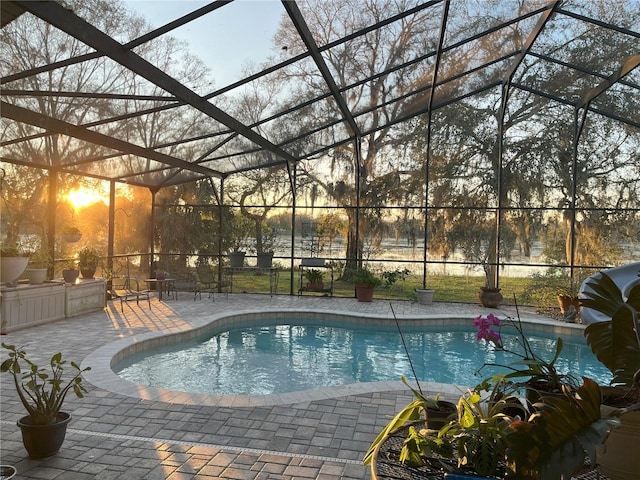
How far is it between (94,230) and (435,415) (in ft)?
37.6

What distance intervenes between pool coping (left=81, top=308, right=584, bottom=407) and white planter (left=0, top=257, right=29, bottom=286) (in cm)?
191

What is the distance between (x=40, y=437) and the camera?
2.69 m

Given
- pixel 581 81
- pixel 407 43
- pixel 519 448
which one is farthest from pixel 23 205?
pixel 581 81

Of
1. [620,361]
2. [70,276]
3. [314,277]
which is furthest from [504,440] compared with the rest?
[314,277]

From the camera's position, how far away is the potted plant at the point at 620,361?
1.64 m

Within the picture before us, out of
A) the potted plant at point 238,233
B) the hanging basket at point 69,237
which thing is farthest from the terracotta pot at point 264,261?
the hanging basket at point 69,237

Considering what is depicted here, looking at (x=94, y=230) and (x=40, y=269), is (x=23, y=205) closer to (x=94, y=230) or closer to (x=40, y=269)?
(x=94, y=230)

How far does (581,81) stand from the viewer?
8.86m

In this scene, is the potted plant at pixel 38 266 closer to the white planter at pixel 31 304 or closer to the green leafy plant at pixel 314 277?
the white planter at pixel 31 304

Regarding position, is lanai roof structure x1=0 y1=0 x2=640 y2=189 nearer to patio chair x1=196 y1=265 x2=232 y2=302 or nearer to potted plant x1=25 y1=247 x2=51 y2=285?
potted plant x1=25 y1=247 x2=51 y2=285

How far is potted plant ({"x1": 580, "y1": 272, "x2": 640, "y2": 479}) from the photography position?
164cm

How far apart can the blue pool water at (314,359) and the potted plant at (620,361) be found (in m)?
3.36

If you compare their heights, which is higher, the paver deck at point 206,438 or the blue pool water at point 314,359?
the paver deck at point 206,438

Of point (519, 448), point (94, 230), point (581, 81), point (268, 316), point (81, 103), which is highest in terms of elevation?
point (581, 81)
